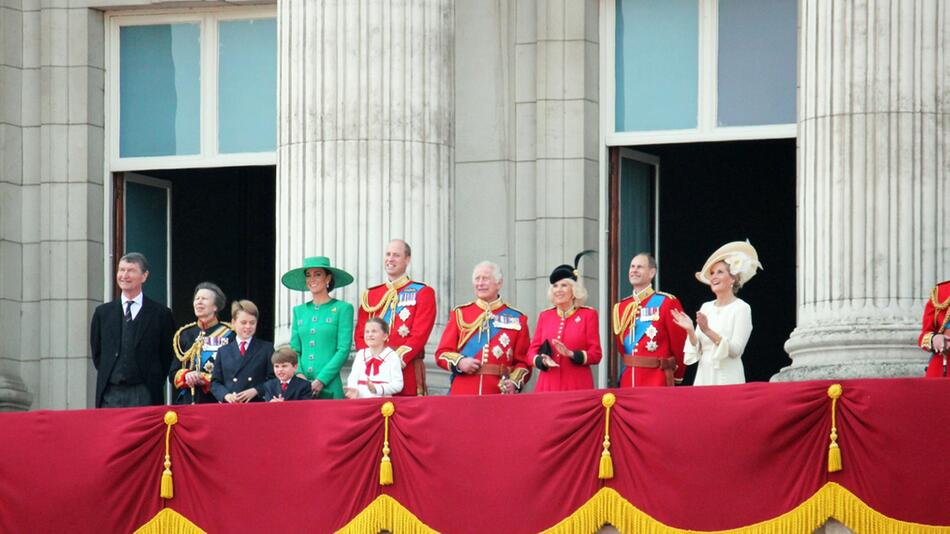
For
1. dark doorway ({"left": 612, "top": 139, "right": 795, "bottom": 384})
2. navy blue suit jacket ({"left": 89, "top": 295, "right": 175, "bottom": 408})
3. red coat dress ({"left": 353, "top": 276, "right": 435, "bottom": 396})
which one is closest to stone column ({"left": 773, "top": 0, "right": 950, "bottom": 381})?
red coat dress ({"left": 353, "top": 276, "right": 435, "bottom": 396})

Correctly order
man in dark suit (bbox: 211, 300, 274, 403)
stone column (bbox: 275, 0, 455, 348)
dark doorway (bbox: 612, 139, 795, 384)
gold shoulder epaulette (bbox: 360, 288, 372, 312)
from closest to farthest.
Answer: man in dark suit (bbox: 211, 300, 274, 403) < gold shoulder epaulette (bbox: 360, 288, 372, 312) < stone column (bbox: 275, 0, 455, 348) < dark doorway (bbox: 612, 139, 795, 384)

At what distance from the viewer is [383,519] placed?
779 inches

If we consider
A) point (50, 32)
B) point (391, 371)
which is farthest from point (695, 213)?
point (391, 371)

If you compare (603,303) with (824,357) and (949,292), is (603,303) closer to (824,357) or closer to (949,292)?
(824,357)

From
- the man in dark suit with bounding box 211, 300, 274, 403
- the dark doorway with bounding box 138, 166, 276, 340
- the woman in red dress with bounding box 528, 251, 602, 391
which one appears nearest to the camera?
the woman in red dress with bounding box 528, 251, 602, 391

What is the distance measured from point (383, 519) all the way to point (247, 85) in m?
8.36

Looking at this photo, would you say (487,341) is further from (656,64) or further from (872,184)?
(656,64)

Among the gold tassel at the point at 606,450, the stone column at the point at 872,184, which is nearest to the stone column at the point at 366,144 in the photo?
the stone column at the point at 872,184

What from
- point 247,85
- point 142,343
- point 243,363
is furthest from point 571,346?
point 247,85

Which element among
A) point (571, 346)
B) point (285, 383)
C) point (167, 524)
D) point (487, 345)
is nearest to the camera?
point (167, 524)

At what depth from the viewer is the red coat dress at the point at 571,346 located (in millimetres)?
20656

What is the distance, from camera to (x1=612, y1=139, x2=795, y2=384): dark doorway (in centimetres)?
3091

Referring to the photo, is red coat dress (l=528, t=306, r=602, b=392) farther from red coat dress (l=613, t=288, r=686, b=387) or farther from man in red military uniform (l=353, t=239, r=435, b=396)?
Answer: man in red military uniform (l=353, t=239, r=435, b=396)

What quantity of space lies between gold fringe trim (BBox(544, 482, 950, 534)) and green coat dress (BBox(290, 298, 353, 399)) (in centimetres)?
318
